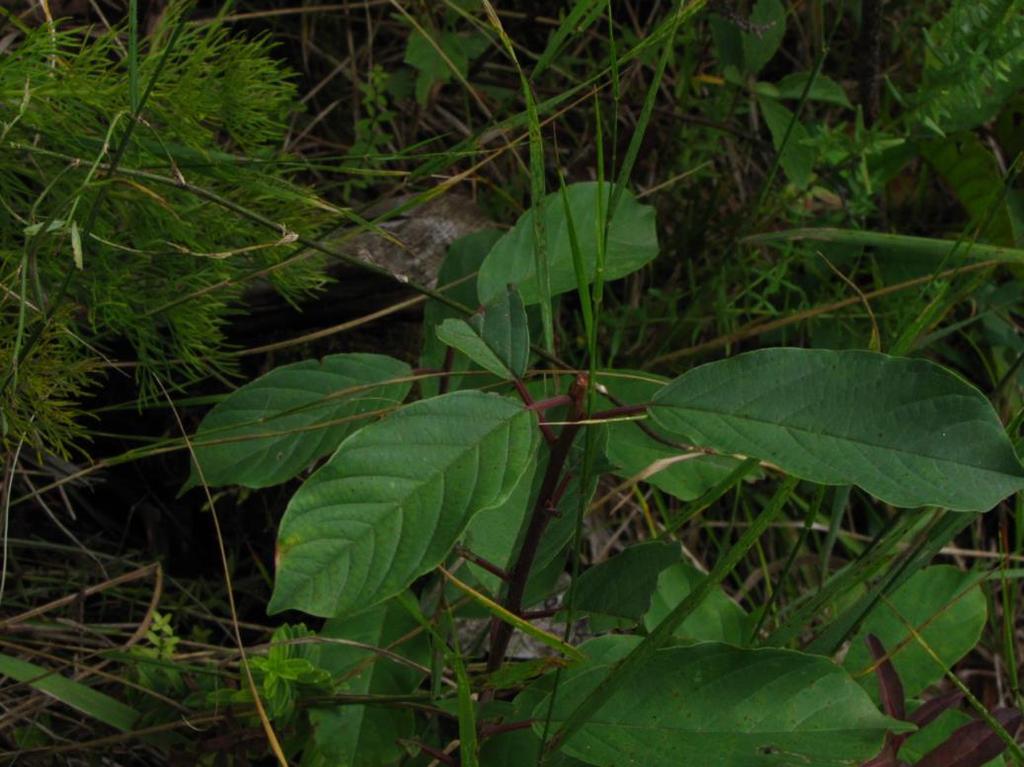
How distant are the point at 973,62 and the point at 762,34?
0.34 meters

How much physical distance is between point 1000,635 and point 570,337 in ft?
3.06

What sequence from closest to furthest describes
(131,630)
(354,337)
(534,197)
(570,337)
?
(534,197), (131,630), (354,337), (570,337)

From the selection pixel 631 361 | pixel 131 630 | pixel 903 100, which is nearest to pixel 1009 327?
pixel 903 100

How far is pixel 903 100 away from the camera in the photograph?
6.22 ft

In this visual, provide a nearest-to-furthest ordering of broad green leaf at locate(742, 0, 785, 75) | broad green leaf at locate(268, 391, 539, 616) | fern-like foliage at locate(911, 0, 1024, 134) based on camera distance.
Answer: broad green leaf at locate(268, 391, 539, 616) < fern-like foliage at locate(911, 0, 1024, 134) < broad green leaf at locate(742, 0, 785, 75)

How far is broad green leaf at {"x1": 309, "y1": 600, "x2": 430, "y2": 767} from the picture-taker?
1.26 m

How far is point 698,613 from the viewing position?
1.49 meters

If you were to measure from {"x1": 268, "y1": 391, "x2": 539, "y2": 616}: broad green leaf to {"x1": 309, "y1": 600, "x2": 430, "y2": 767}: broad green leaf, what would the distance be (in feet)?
1.17

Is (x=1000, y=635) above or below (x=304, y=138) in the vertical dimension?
below

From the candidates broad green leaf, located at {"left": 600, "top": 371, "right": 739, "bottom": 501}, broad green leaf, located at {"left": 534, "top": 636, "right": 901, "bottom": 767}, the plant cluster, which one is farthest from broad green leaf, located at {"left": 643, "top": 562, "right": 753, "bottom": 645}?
broad green leaf, located at {"left": 534, "top": 636, "right": 901, "bottom": 767}

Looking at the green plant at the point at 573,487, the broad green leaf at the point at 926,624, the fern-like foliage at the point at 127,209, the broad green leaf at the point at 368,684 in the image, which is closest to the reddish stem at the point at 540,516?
the green plant at the point at 573,487

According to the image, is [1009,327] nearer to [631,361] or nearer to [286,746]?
[631,361]

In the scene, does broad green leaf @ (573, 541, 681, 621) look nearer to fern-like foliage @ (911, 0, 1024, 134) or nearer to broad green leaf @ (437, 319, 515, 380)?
broad green leaf @ (437, 319, 515, 380)

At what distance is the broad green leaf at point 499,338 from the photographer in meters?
1.01
